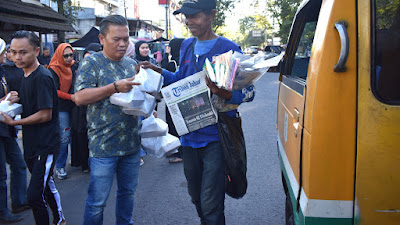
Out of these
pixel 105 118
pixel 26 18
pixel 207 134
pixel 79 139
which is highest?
pixel 26 18

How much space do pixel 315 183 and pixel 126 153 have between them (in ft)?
5.46

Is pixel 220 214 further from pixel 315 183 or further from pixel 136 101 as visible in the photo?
pixel 315 183

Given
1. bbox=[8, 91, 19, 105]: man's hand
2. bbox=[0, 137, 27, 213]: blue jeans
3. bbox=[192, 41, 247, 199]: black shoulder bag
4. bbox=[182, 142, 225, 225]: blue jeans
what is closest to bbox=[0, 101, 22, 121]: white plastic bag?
bbox=[8, 91, 19, 105]: man's hand

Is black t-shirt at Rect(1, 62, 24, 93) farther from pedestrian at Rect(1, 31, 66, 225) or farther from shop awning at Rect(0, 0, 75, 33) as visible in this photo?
shop awning at Rect(0, 0, 75, 33)

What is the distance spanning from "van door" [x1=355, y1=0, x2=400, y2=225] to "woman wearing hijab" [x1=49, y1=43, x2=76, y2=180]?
4.15m

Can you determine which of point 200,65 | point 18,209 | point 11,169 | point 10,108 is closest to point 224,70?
point 200,65

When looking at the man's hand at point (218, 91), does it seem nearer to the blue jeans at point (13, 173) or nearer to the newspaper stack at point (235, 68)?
the newspaper stack at point (235, 68)

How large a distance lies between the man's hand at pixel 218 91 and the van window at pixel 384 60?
1.06m

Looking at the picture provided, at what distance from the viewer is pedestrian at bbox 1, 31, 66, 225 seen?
10.2 feet

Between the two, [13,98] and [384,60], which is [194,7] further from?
[13,98]

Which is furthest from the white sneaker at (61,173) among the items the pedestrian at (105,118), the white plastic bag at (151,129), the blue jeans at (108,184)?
the white plastic bag at (151,129)

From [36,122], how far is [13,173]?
4.24 ft

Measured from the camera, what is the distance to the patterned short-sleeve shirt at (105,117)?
2783 millimetres

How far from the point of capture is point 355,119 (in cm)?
162
